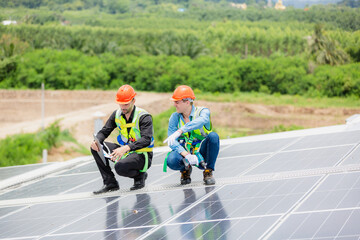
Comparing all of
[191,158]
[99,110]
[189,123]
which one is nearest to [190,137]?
[189,123]

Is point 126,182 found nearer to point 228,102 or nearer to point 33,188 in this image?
point 33,188

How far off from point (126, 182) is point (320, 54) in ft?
165

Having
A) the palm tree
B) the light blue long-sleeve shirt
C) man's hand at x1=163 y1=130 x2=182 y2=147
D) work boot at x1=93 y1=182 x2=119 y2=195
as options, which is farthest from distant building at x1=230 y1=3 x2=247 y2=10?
man's hand at x1=163 y1=130 x2=182 y2=147

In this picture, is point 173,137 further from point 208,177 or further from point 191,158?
point 208,177

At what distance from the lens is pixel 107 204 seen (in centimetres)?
720

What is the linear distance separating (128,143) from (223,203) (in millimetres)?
2051

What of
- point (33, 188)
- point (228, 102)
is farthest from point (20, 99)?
point (33, 188)

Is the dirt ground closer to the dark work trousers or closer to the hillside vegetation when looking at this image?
the hillside vegetation

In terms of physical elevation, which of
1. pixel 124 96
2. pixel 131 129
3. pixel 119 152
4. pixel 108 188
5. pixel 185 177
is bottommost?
pixel 108 188

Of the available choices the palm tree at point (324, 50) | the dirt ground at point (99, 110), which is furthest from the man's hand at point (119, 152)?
the palm tree at point (324, 50)

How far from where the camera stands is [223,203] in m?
6.26

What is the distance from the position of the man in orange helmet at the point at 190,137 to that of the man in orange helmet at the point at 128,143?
38 centimetres

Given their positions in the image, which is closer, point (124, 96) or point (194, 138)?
point (124, 96)

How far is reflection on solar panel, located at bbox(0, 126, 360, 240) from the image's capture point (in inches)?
201
